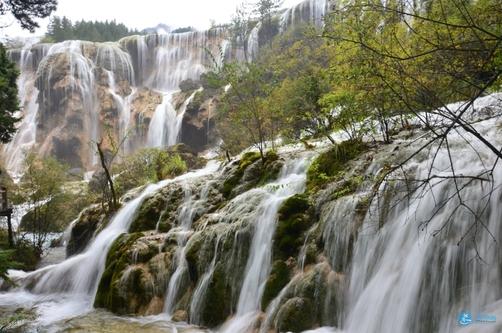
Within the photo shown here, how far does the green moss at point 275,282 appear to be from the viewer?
292 inches

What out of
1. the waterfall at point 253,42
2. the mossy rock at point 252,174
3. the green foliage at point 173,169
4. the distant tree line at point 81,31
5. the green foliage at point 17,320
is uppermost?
the distant tree line at point 81,31

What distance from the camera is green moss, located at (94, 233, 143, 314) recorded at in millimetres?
9711

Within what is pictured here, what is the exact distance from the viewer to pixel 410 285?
5582 millimetres

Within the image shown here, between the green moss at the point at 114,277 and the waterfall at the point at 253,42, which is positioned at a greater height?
the waterfall at the point at 253,42

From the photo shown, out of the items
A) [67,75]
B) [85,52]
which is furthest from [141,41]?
[67,75]

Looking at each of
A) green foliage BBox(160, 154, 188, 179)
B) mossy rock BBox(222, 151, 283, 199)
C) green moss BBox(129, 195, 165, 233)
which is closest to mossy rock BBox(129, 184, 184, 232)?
green moss BBox(129, 195, 165, 233)

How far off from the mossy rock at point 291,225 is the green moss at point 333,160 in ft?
3.85

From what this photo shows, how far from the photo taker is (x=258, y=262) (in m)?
8.27

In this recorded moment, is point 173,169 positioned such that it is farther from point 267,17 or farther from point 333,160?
point 267,17

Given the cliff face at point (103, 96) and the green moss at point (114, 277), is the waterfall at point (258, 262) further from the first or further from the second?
Answer: the cliff face at point (103, 96)

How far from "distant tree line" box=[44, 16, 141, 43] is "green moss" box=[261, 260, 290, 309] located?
2409 inches

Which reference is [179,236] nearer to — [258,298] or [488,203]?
[258,298]

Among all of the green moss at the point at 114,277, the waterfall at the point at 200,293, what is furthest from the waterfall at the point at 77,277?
the waterfall at the point at 200,293

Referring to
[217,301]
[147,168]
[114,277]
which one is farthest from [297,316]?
[147,168]
